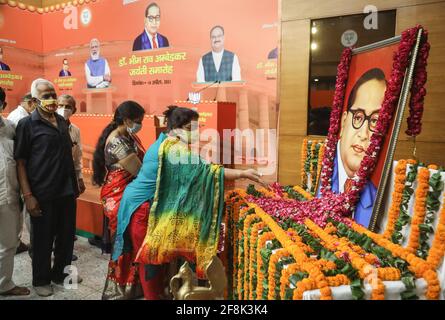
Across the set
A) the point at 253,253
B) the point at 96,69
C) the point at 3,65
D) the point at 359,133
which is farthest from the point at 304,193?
the point at 3,65

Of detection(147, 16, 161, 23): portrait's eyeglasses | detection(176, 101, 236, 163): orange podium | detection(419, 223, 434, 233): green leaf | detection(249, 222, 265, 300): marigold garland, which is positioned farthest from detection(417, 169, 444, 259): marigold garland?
detection(147, 16, 161, 23): portrait's eyeglasses

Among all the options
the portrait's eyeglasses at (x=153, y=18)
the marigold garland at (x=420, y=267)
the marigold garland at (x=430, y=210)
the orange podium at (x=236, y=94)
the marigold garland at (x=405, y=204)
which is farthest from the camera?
the portrait's eyeglasses at (x=153, y=18)

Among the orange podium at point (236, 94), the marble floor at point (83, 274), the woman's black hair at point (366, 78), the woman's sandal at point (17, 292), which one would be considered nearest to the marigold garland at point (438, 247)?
the woman's black hair at point (366, 78)

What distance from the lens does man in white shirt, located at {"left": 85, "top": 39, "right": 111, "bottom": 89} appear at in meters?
5.52

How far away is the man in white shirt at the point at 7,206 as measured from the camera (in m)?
2.56

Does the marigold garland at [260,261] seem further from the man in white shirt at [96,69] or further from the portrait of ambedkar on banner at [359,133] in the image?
the man in white shirt at [96,69]

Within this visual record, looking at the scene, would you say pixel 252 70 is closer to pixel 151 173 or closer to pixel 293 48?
pixel 293 48

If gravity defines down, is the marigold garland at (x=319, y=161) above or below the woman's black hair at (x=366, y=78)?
below

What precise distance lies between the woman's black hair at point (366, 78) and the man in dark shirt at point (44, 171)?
2.09m

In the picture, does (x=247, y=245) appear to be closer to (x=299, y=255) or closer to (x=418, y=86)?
(x=299, y=255)

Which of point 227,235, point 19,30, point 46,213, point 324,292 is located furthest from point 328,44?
point 19,30

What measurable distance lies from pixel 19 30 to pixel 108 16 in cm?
183

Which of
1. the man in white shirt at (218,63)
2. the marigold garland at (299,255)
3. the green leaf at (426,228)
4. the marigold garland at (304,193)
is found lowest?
the marigold garland at (299,255)

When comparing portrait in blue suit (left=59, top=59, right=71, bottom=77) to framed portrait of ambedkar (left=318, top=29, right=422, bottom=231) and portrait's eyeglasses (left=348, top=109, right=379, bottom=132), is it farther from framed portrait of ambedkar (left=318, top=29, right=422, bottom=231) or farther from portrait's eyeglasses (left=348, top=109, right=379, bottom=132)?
portrait's eyeglasses (left=348, top=109, right=379, bottom=132)
